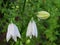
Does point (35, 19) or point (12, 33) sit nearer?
point (12, 33)

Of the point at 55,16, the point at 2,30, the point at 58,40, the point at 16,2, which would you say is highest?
the point at 16,2

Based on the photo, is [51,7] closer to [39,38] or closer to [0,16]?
[39,38]

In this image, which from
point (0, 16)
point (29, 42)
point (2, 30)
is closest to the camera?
point (29, 42)

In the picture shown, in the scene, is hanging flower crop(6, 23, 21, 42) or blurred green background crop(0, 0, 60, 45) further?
blurred green background crop(0, 0, 60, 45)

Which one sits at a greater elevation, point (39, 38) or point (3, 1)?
point (3, 1)

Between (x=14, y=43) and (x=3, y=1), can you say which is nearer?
(x=14, y=43)

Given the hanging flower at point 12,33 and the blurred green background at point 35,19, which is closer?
the hanging flower at point 12,33

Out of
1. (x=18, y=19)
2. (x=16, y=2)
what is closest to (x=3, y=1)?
(x=16, y=2)

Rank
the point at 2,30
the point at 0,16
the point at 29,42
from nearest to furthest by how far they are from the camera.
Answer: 1. the point at 29,42
2. the point at 2,30
3. the point at 0,16
